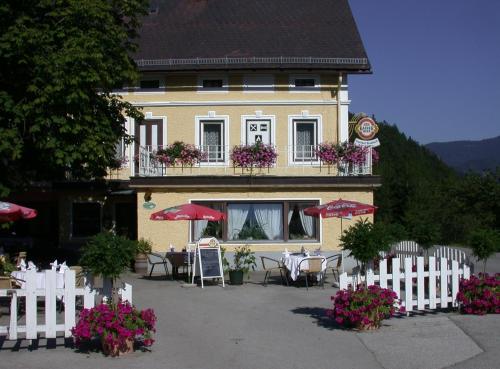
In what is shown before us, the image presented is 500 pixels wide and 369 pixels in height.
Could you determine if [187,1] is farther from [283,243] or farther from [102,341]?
[102,341]

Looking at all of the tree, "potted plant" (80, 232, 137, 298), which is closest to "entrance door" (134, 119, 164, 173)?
the tree

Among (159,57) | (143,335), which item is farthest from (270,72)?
(143,335)

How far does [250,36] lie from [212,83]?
2528 mm

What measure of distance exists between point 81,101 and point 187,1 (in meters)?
13.5

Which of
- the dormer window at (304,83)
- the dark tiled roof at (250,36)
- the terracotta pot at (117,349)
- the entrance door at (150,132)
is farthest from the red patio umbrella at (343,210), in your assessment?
the terracotta pot at (117,349)

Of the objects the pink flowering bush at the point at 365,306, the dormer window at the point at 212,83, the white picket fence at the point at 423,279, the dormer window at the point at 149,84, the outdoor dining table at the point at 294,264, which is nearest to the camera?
the pink flowering bush at the point at 365,306

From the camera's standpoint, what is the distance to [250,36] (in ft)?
86.4

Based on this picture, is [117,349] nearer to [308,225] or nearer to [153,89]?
[308,225]

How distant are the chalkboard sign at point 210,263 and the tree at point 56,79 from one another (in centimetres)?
351

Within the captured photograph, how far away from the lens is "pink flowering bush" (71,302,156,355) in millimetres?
9555

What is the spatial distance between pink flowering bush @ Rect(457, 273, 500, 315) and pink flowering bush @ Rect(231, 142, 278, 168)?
11385 millimetres

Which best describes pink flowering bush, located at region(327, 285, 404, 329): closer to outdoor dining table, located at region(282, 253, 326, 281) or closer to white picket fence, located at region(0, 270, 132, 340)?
white picket fence, located at region(0, 270, 132, 340)

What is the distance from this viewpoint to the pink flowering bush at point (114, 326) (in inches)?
376

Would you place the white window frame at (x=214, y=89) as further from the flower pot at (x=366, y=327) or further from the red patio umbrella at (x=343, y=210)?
the flower pot at (x=366, y=327)
